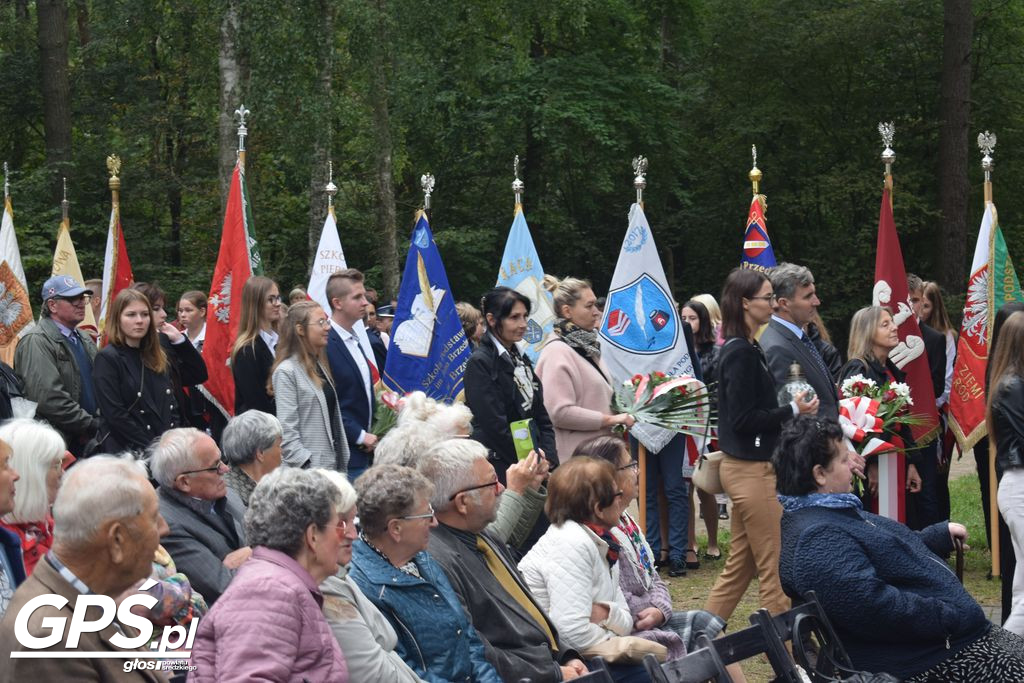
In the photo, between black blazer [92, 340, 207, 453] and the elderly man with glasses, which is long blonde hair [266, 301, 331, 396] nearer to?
black blazer [92, 340, 207, 453]

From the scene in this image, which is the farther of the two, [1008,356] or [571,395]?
[571,395]

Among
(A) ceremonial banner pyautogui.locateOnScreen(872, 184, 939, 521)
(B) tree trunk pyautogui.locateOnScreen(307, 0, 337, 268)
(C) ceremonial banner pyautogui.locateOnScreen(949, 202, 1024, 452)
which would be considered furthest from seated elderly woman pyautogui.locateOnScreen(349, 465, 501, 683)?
(B) tree trunk pyautogui.locateOnScreen(307, 0, 337, 268)

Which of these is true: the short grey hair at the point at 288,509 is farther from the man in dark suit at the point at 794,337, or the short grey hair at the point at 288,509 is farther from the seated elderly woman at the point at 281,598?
the man in dark suit at the point at 794,337

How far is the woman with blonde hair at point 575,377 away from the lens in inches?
296

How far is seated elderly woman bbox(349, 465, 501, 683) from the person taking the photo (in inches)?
155

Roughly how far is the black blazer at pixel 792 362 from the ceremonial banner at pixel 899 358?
63.2 inches

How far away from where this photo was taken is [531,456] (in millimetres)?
5027

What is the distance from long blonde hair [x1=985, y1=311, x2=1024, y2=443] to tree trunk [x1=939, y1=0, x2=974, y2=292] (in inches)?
562

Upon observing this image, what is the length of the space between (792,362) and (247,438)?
9.35 feet

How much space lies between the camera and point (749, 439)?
6.30 m

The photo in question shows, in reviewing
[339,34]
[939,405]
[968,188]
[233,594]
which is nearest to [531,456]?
[233,594]

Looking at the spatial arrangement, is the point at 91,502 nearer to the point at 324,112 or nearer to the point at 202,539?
the point at 202,539

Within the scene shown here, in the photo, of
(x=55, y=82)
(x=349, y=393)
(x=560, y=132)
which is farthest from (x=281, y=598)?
(x=55, y=82)

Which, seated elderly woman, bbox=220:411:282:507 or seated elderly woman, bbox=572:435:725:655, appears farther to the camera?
seated elderly woman, bbox=220:411:282:507
